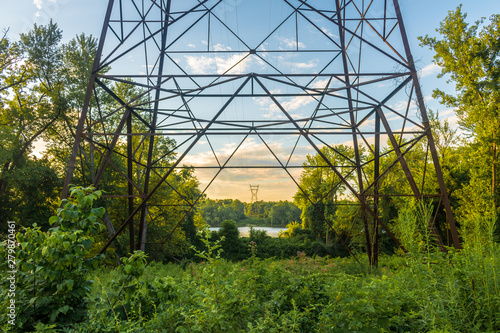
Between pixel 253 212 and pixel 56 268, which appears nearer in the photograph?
pixel 56 268

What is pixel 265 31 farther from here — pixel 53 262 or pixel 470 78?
pixel 53 262

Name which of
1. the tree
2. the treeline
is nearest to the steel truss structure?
the tree

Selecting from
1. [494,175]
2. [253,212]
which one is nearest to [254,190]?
[494,175]

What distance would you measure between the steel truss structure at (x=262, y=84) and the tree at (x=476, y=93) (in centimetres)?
282

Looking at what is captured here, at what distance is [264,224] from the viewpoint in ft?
131

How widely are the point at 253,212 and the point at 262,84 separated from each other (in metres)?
30.8

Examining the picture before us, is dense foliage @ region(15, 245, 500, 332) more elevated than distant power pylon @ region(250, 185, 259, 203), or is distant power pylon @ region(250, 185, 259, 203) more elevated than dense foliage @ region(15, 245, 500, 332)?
distant power pylon @ region(250, 185, 259, 203)

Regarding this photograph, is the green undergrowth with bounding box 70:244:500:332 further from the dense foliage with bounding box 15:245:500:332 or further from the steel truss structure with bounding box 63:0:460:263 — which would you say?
the steel truss structure with bounding box 63:0:460:263

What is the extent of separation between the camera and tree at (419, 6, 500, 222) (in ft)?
44.6

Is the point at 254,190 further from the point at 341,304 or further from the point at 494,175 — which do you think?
the point at 341,304

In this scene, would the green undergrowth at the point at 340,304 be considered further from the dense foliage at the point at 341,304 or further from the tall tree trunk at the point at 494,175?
the tall tree trunk at the point at 494,175

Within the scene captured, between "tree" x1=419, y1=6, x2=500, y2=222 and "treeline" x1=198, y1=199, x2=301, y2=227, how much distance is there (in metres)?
20.4

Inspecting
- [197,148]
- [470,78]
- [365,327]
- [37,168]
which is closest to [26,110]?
[37,168]

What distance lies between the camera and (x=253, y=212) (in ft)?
123
